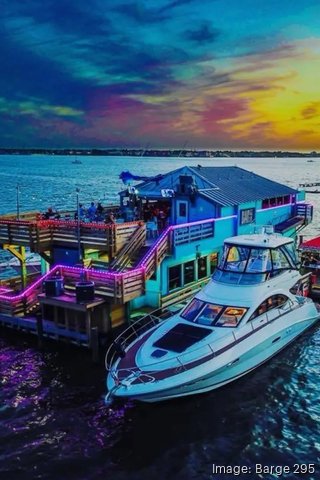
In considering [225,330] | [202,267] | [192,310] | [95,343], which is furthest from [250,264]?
[95,343]

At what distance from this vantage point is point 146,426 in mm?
16078

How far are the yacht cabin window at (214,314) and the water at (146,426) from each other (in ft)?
8.19

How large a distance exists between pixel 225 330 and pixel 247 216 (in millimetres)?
13280

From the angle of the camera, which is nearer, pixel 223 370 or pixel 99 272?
pixel 223 370

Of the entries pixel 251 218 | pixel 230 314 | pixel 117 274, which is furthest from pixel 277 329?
pixel 251 218

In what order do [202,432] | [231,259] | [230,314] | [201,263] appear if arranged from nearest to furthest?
[202,432], [230,314], [231,259], [201,263]

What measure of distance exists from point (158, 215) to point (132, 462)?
18.5 meters

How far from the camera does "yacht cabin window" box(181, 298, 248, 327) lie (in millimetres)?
19469

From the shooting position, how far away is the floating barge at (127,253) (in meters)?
21.8

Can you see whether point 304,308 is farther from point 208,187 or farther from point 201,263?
point 208,187

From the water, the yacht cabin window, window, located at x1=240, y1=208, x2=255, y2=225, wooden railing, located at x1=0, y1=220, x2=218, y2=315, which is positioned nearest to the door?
wooden railing, located at x1=0, y1=220, x2=218, y2=315

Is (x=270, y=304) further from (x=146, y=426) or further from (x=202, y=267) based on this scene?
(x=146, y=426)

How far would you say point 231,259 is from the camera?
22.7 m

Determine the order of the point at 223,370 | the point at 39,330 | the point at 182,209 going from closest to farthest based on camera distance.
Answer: the point at 223,370
the point at 39,330
the point at 182,209
